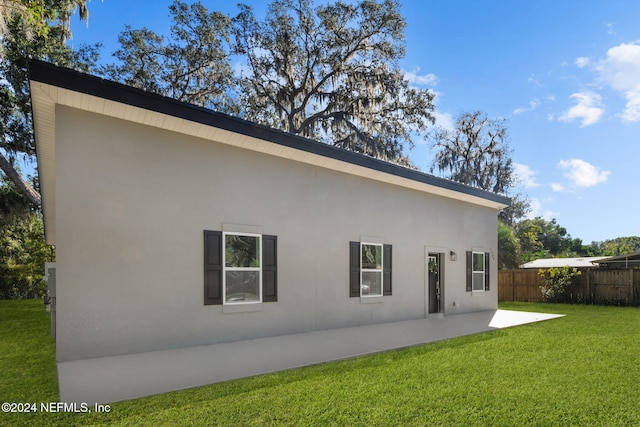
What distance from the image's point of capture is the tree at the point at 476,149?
27047 millimetres

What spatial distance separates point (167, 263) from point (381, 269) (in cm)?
485

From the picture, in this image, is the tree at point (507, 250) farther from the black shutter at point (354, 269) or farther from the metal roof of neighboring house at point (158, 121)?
the black shutter at point (354, 269)

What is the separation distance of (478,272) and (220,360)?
8939 millimetres

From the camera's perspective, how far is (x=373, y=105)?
17719mm

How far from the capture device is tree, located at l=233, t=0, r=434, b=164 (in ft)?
58.0

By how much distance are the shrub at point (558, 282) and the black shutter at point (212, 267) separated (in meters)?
14.0

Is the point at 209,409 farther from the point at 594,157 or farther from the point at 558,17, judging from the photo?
the point at 594,157

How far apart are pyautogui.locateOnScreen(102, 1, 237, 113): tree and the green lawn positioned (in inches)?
505

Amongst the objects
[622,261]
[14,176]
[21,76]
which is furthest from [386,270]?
[622,261]

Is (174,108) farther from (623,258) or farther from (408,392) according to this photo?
(623,258)

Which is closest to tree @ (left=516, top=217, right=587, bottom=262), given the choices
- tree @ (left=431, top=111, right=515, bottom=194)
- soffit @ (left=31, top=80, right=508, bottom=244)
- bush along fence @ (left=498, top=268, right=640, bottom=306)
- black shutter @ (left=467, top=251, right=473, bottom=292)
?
tree @ (left=431, top=111, right=515, bottom=194)

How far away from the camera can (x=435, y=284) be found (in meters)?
11.1

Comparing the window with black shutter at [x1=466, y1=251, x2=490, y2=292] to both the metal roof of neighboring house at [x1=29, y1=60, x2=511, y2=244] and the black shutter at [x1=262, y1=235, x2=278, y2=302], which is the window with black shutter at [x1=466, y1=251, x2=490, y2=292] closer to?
the metal roof of neighboring house at [x1=29, y1=60, x2=511, y2=244]

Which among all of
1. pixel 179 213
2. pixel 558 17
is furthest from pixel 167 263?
pixel 558 17
